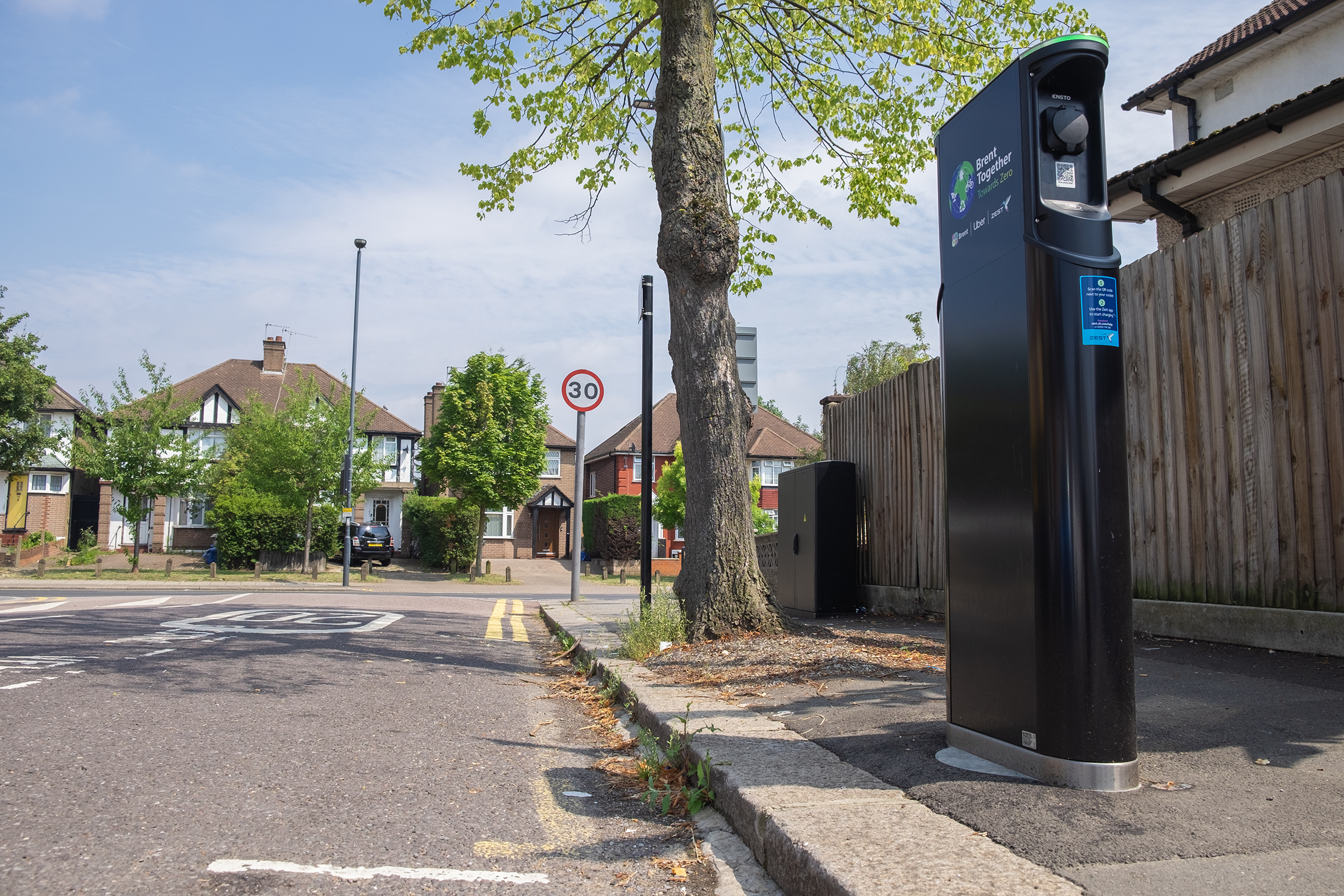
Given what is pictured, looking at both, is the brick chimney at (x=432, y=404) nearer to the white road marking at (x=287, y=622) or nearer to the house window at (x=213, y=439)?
the house window at (x=213, y=439)

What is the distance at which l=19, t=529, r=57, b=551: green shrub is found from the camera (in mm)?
38772

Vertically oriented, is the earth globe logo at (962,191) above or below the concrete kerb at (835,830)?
above

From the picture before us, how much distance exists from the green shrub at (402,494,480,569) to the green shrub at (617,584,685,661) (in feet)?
93.7

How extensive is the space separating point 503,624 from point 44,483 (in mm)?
47934

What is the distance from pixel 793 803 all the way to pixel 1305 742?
2.05 meters

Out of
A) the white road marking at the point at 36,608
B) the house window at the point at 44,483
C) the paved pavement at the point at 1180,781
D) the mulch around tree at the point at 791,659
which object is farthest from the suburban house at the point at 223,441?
the paved pavement at the point at 1180,781

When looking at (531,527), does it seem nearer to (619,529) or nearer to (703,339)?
(619,529)

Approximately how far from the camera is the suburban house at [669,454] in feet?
154

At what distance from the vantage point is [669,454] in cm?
4644

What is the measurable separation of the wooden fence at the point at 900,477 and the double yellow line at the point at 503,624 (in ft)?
14.0

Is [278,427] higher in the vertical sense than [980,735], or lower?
higher

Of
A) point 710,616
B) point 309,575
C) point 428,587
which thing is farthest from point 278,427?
point 710,616

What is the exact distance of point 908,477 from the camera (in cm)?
926

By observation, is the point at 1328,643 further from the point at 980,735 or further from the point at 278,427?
the point at 278,427
